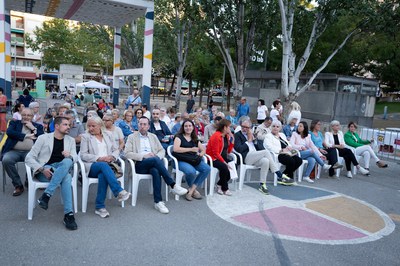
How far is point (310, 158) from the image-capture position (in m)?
7.15

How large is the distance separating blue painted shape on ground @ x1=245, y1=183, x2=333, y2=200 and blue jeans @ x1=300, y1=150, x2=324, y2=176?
705 mm

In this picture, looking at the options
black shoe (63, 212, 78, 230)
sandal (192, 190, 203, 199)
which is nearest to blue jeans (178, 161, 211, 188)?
sandal (192, 190, 203, 199)

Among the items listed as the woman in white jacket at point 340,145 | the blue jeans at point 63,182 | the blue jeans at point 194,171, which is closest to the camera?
the blue jeans at point 63,182

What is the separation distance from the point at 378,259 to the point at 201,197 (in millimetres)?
2698

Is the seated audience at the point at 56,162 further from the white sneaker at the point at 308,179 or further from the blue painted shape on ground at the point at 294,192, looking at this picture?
the white sneaker at the point at 308,179

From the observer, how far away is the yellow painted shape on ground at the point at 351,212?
4816 millimetres

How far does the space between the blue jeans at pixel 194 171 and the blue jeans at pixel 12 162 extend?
8.20 feet

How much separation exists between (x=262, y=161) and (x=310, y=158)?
158cm

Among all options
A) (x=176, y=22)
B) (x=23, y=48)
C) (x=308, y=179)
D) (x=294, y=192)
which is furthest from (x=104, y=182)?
(x=23, y=48)

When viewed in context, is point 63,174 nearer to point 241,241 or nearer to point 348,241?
point 241,241

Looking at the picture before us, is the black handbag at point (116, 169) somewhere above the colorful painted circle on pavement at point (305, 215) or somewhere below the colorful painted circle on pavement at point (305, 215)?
above

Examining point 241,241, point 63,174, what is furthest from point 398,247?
point 63,174

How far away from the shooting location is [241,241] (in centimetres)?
398

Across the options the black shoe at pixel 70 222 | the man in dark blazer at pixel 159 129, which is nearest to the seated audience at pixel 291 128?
the man in dark blazer at pixel 159 129
